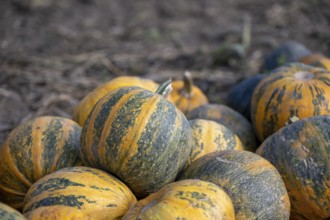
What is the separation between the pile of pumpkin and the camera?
103 inches

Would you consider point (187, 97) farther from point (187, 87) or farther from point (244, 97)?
point (244, 97)

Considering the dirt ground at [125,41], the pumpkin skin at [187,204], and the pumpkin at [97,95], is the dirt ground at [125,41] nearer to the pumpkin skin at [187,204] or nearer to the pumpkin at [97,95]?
the pumpkin at [97,95]

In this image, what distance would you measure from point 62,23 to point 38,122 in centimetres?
585

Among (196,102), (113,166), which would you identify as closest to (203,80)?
(196,102)

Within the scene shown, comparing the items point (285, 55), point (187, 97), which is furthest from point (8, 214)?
point (285, 55)

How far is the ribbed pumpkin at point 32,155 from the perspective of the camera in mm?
3279

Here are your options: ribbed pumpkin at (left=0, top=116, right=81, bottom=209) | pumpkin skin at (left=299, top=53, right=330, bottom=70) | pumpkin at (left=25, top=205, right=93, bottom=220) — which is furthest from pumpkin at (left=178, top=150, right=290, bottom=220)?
pumpkin skin at (left=299, top=53, right=330, bottom=70)

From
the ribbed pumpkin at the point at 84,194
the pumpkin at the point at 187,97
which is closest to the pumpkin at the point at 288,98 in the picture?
the pumpkin at the point at 187,97

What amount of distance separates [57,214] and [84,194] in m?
0.17

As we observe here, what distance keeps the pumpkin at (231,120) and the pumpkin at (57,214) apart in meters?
1.76

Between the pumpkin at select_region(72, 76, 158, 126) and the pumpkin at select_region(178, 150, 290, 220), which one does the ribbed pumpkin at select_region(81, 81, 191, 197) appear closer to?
the pumpkin at select_region(178, 150, 290, 220)

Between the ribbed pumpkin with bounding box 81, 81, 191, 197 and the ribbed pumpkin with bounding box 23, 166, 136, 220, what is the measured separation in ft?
0.41

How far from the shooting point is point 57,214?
2.58m

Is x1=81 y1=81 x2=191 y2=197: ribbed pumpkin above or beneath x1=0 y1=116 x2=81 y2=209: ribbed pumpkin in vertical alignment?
above
